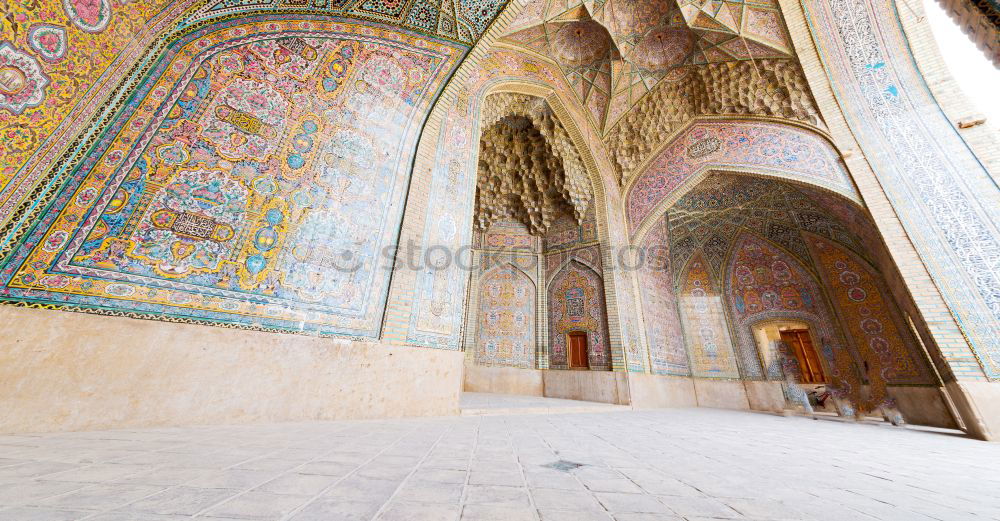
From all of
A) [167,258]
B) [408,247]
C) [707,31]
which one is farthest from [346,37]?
[707,31]

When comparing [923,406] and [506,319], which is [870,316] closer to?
[923,406]

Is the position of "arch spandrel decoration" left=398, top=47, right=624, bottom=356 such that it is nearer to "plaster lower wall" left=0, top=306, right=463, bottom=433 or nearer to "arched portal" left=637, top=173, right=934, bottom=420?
"plaster lower wall" left=0, top=306, right=463, bottom=433

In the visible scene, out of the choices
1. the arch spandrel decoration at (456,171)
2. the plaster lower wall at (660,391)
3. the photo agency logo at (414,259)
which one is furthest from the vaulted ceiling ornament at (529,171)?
the plaster lower wall at (660,391)

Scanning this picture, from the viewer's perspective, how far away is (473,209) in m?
5.33

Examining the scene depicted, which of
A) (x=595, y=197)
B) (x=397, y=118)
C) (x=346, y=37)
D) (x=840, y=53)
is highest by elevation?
(x=840, y=53)

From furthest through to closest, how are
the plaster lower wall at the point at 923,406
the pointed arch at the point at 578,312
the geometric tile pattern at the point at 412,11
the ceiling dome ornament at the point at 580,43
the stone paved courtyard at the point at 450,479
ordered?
1. the pointed arch at the point at 578,312
2. the ceiling dome ornament at the point at 580,43
3. the plaster lower wall at the point at 923,406
4. the geometric tile pattern at the point at 412,11
5. the stone paved courtyard at the point at 450,479

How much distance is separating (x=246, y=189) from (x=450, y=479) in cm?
337

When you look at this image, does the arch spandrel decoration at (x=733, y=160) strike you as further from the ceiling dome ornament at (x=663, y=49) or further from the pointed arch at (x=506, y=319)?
the pointed arch at (x=506, y=319)

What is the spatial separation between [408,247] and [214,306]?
194 cm

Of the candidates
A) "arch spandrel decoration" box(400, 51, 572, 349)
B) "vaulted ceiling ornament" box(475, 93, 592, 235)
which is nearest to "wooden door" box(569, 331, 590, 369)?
"vaulted ceiling ornament" box(475, 93, 592, 235)

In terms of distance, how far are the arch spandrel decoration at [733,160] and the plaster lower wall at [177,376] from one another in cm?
723

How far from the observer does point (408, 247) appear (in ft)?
13.5

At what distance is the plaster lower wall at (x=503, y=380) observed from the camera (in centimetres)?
753

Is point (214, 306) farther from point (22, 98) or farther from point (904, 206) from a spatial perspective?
point (904, 206)
